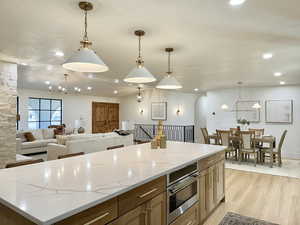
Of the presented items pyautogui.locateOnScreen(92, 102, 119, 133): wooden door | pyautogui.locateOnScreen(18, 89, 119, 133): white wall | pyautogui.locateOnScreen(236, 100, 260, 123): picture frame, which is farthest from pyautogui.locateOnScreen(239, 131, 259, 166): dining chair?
pyautogui.locateOnScreen(92, 102, 119, 133): wooden door

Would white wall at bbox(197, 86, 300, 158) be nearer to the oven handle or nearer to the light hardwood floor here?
the light hardwood floor

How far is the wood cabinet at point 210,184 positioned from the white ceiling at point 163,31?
1.73 m

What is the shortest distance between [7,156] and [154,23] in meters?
4.16

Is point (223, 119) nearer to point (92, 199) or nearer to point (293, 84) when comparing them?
point (293, 84)

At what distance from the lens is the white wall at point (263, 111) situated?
6793mm

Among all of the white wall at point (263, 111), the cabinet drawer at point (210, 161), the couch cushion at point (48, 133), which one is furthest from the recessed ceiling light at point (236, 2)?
the couch cushion at point (48, 133)

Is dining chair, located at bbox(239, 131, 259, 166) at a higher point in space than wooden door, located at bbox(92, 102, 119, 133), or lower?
lower

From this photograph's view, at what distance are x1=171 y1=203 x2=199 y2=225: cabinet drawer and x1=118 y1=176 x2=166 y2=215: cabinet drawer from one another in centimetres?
51

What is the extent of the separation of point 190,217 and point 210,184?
0.66 m

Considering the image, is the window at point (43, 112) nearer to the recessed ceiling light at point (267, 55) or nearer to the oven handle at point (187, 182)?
the oven handle at point (187, 182)

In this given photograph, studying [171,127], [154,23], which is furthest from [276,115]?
[154,23]

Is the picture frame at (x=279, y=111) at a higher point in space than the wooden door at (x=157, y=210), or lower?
higher

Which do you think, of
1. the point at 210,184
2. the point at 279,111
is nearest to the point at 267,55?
the point at 210,184

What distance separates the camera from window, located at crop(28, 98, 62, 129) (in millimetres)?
8984
